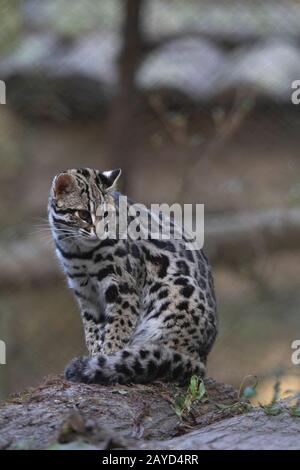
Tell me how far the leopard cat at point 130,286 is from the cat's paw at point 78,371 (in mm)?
44

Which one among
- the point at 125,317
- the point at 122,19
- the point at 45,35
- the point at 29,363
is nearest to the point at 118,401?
the point at 125,317

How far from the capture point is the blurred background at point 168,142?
28.8ft

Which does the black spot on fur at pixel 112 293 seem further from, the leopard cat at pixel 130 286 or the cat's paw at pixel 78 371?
the cat's paw at pixel 78 371

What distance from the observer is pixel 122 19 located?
28.9ft

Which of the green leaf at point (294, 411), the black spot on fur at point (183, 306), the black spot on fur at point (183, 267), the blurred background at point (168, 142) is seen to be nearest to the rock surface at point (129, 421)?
the green leaf at point (294, 411)

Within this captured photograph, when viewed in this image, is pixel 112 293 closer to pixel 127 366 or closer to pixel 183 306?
pixel 183 306

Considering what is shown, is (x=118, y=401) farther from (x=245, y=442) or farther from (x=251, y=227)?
(x=251, y=227)

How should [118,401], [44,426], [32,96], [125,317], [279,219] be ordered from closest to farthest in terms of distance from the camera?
[44,426], [118,401], [125,317], [279,219], [32,96]

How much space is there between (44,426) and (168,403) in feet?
2.23

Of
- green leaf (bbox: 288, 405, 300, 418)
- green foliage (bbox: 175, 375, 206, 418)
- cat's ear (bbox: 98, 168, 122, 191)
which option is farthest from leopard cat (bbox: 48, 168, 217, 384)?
green leaf (bbox: 288, 405, 300, 418)

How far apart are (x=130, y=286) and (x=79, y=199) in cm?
52

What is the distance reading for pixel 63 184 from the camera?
4.83m

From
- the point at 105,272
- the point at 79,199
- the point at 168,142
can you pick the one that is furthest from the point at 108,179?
Answer: the point at 168,142
